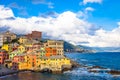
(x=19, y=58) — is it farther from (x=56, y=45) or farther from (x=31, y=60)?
(x=56, y=45)

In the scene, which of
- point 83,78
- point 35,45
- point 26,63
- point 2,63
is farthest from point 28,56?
point 83,78

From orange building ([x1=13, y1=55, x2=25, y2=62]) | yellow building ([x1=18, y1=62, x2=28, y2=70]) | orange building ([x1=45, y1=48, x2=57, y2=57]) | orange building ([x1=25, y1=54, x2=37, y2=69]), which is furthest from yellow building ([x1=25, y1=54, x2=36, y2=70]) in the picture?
orange building ([x1=45, y1=48, x2=57, y2=57])

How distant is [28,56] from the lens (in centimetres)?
14638

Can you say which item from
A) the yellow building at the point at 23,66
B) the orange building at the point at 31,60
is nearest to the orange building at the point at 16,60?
the yellow building at the point at 23,66

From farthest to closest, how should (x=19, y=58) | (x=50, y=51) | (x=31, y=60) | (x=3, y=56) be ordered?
(x=50, y=51) < (x=3, y=56) < (x=19, y=58) < (x=31, y=60)

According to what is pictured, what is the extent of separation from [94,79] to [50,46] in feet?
213

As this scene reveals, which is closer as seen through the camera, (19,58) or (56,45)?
(19,58)

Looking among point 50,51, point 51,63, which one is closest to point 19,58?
point 51,63

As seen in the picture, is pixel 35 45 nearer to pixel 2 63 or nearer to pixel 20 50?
pixel 20 50

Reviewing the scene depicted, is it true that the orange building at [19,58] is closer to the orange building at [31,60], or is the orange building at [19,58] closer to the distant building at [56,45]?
the orange building at [31,60]

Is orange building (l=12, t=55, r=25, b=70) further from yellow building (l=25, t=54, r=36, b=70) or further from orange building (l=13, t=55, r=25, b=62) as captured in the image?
yellow building (l=25, t=54, r=36, b=70)

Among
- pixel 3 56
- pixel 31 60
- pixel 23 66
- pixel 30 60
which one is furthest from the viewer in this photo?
pixel 3 56

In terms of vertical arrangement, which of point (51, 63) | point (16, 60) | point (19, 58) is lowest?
point (51, 63)

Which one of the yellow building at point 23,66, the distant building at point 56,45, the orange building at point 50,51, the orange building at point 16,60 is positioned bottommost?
the yellow building at point 23,66
